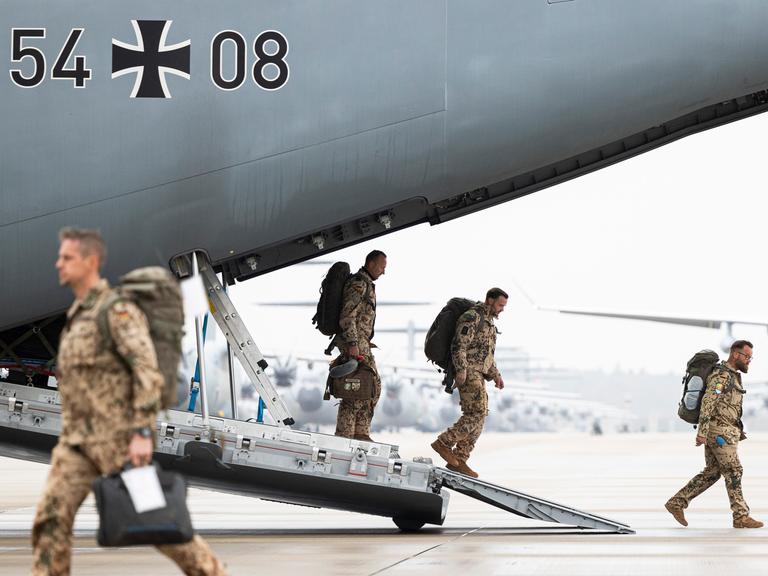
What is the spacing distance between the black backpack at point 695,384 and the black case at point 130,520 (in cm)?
814

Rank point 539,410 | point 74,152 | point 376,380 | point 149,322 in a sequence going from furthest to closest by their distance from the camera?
1. point 539,410
2. point 376,380
3. point 74,152
4. point 149,322

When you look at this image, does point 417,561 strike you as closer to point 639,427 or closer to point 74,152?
point 74,152

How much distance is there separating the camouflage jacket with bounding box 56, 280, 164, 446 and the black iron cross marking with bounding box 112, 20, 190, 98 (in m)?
4.35

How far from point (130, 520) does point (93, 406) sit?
24.3 inches

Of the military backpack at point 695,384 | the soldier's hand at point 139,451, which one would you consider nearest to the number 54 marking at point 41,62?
the soldier's hand at point 139,451

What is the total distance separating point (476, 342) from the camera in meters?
12.5

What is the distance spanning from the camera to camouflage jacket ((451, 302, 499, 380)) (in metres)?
12.3

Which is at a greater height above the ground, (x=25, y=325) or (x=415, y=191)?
(x=415, y=191)

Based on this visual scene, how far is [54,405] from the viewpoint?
10.3 meters

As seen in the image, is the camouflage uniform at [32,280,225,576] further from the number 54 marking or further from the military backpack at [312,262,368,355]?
the military backpack at [312,262,368,355]

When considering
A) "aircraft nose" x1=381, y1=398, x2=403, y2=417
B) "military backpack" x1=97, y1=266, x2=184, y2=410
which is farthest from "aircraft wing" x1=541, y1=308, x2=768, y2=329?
"military backpack" x1=97, y1=266, x2=184, y2=410

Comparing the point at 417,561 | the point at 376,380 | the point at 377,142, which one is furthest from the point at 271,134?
the point at 417,561

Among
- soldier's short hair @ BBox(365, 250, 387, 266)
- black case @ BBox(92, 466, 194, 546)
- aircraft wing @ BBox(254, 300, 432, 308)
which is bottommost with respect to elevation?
black case @ BBox(92, 466, 194, 546)

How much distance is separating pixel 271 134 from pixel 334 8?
45.0 inches
